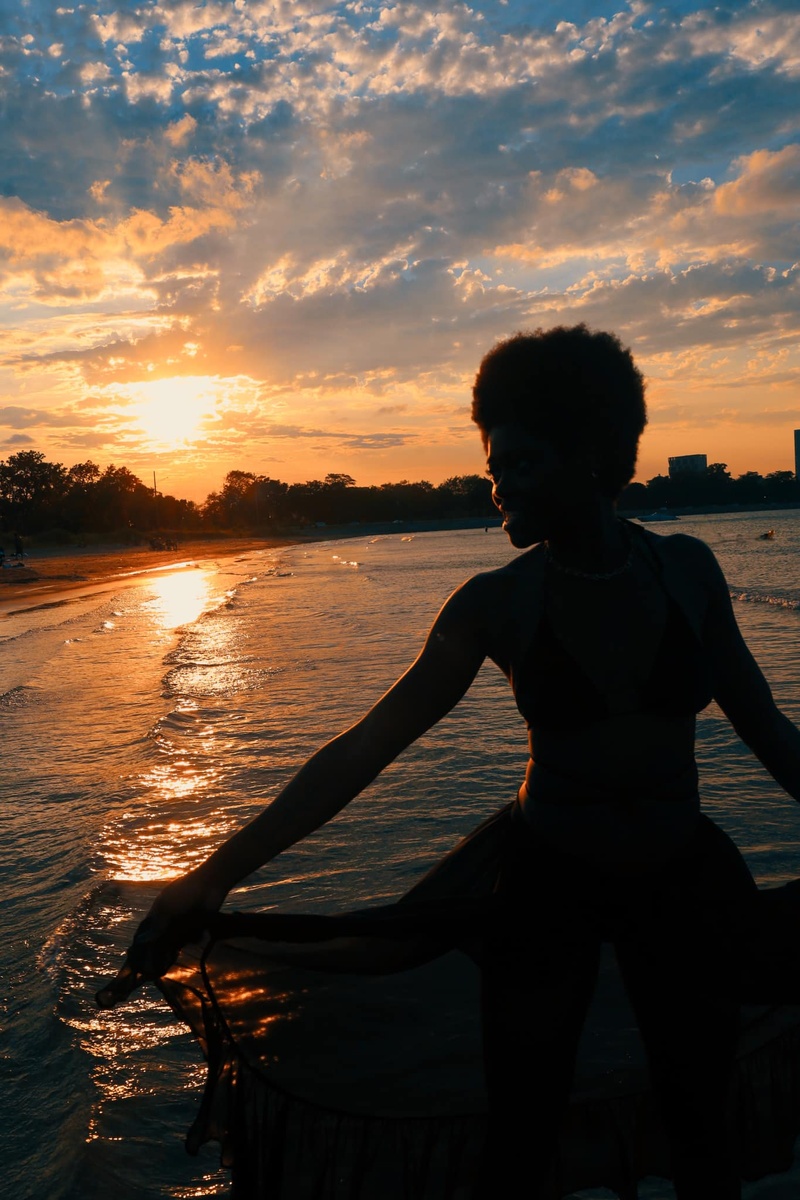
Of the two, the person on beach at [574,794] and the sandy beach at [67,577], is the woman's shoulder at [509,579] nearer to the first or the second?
the person on beach at [574,794]

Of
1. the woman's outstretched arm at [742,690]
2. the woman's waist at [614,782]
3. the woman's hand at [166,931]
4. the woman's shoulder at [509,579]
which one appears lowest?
the woman's hand at [166,931]

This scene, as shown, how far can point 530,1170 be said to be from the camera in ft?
5.83

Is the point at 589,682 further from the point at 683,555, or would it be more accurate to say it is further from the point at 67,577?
the point at 67,577

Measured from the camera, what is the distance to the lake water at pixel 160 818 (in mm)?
3143

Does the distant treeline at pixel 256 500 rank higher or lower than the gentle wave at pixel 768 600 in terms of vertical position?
higher

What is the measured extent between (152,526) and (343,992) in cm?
12893

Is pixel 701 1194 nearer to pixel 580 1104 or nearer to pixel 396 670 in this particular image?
pixel 580 1104

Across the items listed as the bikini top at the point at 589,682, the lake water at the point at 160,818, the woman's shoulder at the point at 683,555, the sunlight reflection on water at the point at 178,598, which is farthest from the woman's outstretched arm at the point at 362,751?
the sunlight reflection on water at the point at 178,598

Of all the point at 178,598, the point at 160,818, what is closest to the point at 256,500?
the point at 178,598

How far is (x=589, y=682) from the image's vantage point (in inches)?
69.9

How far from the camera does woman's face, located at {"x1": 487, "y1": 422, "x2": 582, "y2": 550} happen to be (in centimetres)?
184

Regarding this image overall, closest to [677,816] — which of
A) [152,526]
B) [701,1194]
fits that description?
[701,1194]

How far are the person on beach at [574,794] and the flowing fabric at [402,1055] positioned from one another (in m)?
0.10

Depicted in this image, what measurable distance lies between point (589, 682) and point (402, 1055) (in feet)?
2.89
